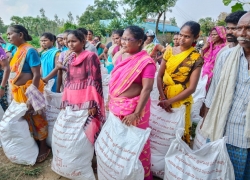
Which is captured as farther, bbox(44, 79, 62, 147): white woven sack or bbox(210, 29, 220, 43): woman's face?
bbox(210, 29, 220, 43): woman's face

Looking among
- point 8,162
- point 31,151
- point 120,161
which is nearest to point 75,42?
point 120,161

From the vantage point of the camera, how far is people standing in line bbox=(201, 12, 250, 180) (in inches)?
59.0

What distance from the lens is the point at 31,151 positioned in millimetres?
2764

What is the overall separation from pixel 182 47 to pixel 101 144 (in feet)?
4.32

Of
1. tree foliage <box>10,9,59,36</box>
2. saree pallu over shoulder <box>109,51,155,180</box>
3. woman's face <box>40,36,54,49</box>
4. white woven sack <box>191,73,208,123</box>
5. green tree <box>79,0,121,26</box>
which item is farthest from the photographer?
green tree <box>79,0,121,26</box>

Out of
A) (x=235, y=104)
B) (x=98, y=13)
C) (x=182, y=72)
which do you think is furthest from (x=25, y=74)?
(x=98, y=13)

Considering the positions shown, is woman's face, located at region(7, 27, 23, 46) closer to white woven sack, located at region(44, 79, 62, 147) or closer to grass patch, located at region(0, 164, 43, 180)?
white woven sack, located at region(44, 79, 62, 147)

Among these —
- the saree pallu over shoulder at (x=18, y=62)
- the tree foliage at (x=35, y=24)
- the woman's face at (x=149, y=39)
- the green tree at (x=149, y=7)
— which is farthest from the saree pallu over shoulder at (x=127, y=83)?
the tree foliage at (x=35, y=24)

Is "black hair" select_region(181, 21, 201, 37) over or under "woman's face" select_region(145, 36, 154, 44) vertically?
over

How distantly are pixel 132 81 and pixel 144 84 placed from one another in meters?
0.11

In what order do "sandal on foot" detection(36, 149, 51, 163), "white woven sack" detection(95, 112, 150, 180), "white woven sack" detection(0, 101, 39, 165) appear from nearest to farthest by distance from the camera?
"white woven sack" detection(95, 112, 150, 180), "white woven sack" detection(0, 101, 39, 165), "sandal on foot" detection(36, 149, 51, 163)

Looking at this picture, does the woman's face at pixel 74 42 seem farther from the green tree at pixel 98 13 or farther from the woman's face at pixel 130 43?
the green tree at pixel 98 13

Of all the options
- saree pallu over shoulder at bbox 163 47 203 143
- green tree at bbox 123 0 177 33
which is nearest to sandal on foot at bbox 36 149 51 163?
saree pallu over shoulder at bbox 163 47 203 143

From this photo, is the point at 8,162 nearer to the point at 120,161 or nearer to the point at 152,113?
the point at 120,161
